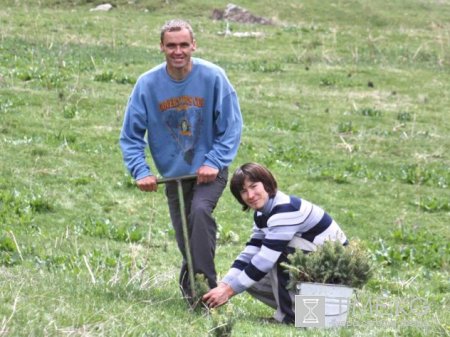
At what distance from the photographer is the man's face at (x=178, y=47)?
7.60 m

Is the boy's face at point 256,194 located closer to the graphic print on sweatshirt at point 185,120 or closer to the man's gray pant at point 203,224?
the man's gray pant at point 203,224

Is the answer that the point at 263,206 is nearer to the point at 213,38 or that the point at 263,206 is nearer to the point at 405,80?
the point at 405,80

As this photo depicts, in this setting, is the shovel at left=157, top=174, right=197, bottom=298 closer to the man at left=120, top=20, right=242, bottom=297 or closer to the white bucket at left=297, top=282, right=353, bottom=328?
the man at left=120, top=20, right=242, bottom=297

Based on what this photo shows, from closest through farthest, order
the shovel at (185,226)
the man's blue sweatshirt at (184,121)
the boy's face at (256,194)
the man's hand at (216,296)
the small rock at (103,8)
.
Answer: the man's hand at (216,296)
the shovel at (185,226)
the boy's face at (256,194)
the man's blue sweatshirt at (184,121)
the small rock at (103,8)

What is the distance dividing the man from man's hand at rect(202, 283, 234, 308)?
1.16 feet

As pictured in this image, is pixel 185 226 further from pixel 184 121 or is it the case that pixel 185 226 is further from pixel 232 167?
pixel 232 167

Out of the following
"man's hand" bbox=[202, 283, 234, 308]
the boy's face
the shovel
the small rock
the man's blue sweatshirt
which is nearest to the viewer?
"man's hand" bbox=[202, 283, 234, 308]

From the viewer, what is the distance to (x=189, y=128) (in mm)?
7832

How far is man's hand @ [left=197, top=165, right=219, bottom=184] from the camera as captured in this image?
7.62 metres

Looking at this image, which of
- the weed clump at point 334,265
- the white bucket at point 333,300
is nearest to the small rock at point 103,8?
the weed clump at point 334,265

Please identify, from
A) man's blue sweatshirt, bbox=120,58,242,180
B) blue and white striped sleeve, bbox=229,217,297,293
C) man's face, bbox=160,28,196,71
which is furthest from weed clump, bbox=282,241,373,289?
man's face, bbox=160,28,196,71

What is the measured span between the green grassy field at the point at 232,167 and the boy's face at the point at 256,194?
2.90 ft

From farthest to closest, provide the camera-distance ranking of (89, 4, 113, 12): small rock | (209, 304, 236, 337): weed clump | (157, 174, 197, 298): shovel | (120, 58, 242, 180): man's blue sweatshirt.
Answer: (89, 4, 113, 12): small rock → (120, 58, 242, 180): man's blue sweatshirt → (157, 174, 197, 298): shovel → (209, 304, 236, 337): weed clump

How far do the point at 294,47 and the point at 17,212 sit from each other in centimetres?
1731
